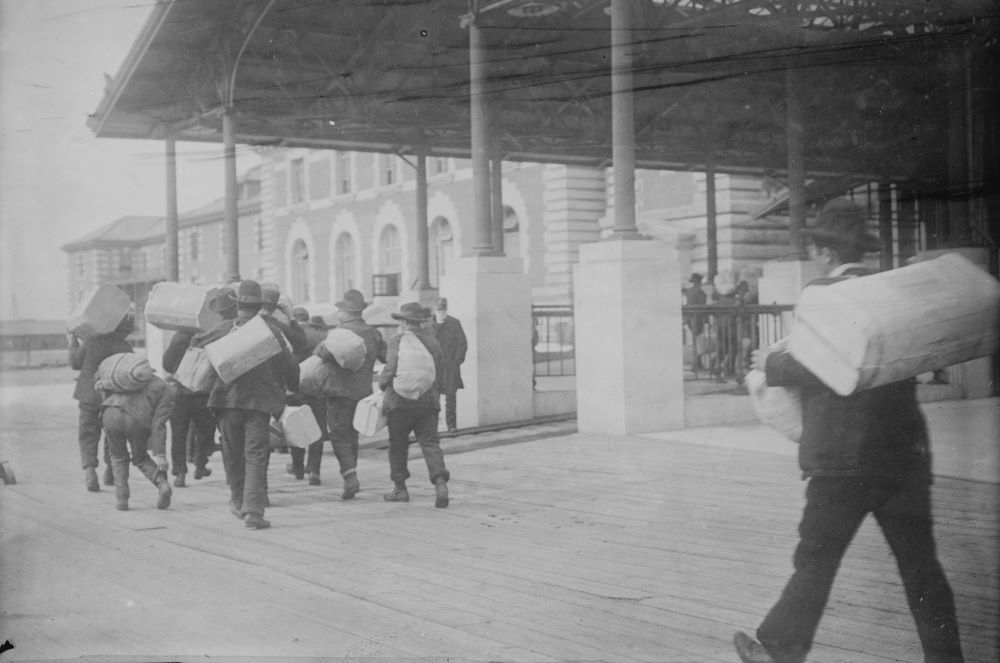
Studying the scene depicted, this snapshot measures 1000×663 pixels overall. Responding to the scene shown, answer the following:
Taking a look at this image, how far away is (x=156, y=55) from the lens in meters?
10.4

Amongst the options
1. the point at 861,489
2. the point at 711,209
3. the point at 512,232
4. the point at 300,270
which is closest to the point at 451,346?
the point at 861,489

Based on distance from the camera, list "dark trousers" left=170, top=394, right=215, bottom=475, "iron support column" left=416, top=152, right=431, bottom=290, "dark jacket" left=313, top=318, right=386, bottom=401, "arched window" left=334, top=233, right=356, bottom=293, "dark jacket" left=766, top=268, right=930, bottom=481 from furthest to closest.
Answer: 1. "arched window" left=334, top=233, right=356, bottom=293
2. "iron support column" left=416, top=152, right=431, bottom=290
3. "dark trousers" left=170, top=394, right=215, bottom=475
4. "dark jacket" left=313, top=318, right=386, bottom=401
5. "dark jacket" left=766, top=268, right=930, bottom=481

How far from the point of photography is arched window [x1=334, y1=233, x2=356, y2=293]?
35844mm

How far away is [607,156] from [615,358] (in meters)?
12.3

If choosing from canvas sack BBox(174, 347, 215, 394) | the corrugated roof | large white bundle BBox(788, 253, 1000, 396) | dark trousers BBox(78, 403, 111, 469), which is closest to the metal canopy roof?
the corrugated roof

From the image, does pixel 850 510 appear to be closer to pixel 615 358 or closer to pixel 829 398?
pixel 829 398

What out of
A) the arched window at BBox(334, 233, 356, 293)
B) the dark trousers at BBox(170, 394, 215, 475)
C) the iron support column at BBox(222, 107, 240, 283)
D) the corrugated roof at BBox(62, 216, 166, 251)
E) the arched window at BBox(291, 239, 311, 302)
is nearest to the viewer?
the corrugated roof at BBox(62, 216, 166, 251)

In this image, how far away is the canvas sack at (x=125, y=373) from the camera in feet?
26.2

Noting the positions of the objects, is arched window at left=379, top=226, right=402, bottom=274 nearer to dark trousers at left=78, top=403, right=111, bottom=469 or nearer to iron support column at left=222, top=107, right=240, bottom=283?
iron support column at left=222, top=107, right=240, bottom=283

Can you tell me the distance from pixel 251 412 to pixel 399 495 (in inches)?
55.6

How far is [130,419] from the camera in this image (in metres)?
8.05

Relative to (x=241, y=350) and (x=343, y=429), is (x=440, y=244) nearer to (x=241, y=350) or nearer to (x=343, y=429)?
(x=343, y=429)

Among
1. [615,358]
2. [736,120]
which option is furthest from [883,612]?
[736,120]

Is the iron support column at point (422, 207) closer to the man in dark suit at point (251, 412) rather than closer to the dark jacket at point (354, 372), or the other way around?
the dark jacket at point (354, 372)
